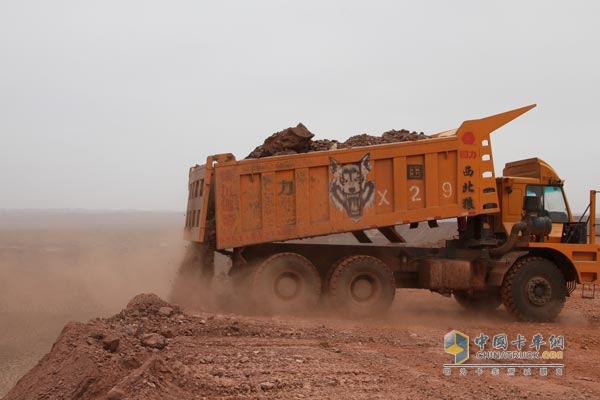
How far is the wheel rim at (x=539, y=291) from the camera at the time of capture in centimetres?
1038

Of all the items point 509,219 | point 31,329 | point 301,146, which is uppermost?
point 301,146

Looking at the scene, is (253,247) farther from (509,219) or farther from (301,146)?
(509,219)

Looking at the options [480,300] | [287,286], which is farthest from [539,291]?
[287,286]

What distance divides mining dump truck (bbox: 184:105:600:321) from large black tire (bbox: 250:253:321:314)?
0.7 inches

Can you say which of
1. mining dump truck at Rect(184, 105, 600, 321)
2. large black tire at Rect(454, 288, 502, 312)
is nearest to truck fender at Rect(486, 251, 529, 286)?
mining dump truck at Rect(184, 105, 600, 321)

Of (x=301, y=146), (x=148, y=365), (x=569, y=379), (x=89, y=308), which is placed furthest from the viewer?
(x=89, y=308)

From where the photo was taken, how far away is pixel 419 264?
10852 mm

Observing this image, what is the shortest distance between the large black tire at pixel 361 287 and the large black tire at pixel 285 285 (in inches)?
13.8

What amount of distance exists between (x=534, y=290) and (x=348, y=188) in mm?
3711

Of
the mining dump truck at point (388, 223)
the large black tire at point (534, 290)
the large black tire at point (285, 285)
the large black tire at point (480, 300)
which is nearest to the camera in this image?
the large black tire at point (285, 285)

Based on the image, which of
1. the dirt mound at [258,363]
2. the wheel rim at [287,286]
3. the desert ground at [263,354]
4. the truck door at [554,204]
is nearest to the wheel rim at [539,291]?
the desert ground at [263,354]

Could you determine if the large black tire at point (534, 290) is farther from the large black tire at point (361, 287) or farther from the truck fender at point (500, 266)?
the large black tire at point (361, 287)

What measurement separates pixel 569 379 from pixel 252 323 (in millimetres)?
4111

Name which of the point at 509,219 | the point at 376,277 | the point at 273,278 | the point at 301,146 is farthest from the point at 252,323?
the point at 509,219
